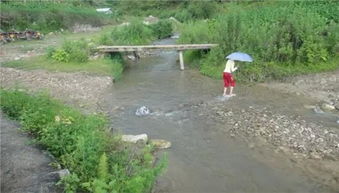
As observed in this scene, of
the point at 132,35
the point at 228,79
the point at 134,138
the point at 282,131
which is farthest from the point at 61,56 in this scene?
the point at 282,131

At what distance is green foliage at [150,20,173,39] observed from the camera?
36406 millimetres

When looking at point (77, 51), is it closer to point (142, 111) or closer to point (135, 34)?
point (142, 111)

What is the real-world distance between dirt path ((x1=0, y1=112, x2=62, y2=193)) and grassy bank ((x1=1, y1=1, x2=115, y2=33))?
80.2 ft

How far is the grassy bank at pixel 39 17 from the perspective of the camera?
108 feet

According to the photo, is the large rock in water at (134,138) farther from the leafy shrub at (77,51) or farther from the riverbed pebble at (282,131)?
the leafy shrub at (77,51)

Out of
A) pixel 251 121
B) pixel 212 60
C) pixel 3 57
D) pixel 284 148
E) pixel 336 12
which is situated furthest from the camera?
pixel 336 12

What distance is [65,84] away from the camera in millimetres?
17516

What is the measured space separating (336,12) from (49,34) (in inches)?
850

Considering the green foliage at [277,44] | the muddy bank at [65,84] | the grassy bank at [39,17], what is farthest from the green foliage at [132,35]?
the grassy bank at [39,17]

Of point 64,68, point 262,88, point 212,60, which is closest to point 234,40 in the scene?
point 212,60

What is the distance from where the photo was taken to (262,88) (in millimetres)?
17734

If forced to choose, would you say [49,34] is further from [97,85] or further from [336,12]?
[336,12]

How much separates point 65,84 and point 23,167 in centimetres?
953

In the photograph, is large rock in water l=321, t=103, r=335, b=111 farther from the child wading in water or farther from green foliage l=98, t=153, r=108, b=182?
green foliage l=98, t=153, r=108, b=182
